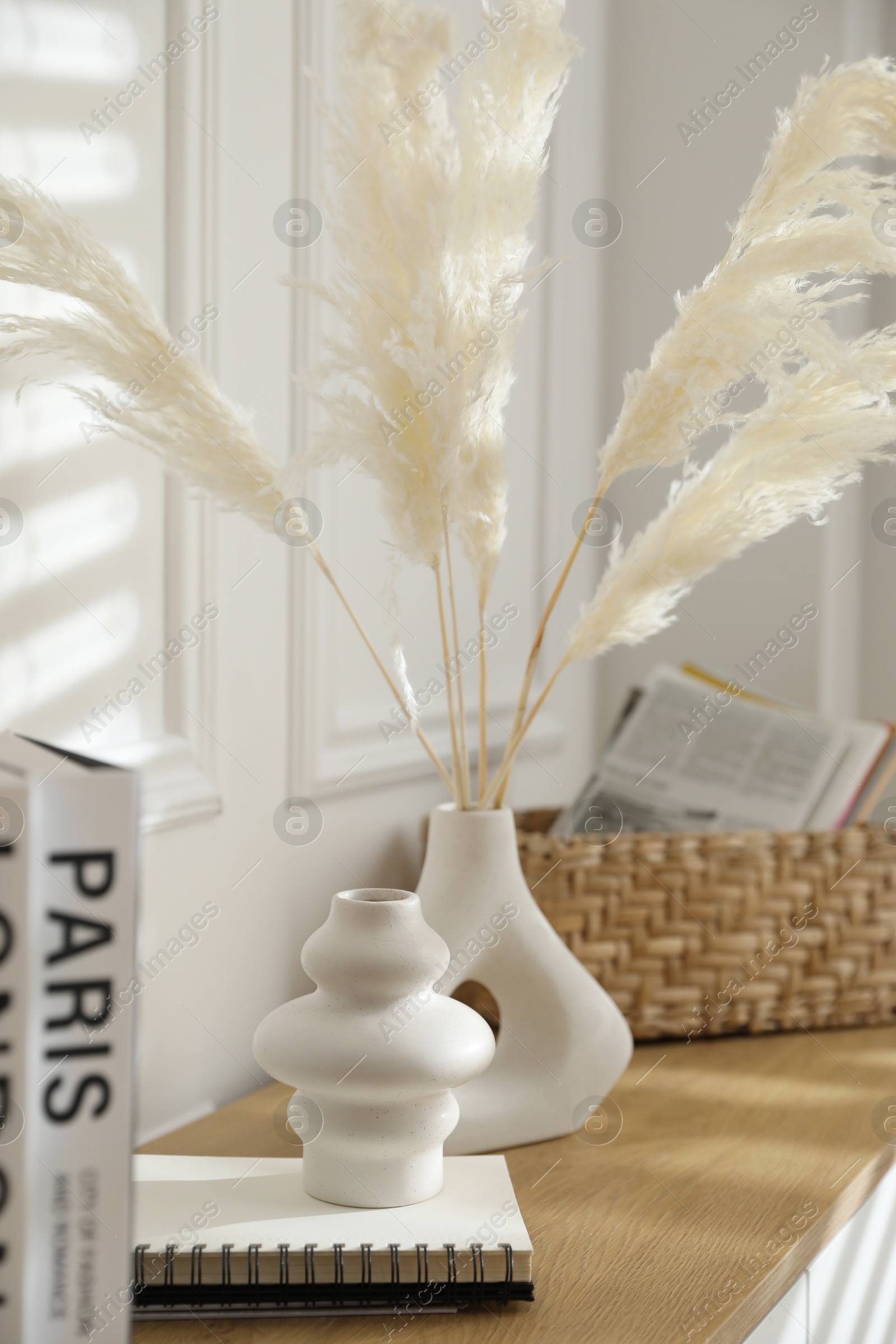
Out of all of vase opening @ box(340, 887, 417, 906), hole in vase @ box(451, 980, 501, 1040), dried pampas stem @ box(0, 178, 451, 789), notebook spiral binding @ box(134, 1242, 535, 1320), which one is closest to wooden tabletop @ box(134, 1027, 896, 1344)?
notebook spiral binding @ box(134, 1242, 535, 1320)

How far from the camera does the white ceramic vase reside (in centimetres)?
96

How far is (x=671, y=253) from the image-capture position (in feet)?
5.68

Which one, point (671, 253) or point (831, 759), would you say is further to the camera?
point (671, 253)

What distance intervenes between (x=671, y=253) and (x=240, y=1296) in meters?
1.47

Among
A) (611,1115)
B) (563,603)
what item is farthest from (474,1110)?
(563,603)

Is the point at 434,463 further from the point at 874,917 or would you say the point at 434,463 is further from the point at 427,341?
the point at 874,917

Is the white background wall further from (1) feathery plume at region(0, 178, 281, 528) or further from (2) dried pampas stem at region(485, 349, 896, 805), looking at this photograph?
(2) dried pampas stem at region(485, 349, 896, 805)

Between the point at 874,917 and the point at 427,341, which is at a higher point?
the point at 427,341

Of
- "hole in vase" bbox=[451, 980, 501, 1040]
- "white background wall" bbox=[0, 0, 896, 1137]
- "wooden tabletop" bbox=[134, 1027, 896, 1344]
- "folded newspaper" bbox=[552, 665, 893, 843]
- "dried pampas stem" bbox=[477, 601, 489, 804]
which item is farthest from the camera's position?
"folded newspaper" bbox=[552, 665, 893, 843]

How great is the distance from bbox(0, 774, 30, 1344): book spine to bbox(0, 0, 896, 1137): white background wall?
0.37 metres

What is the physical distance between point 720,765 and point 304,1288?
86 cm

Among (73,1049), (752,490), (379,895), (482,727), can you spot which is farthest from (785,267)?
(73,1049)

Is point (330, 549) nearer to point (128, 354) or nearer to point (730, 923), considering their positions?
point (128, 354)

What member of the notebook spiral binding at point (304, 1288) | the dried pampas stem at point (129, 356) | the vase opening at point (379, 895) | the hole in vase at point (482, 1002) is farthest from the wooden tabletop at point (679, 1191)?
the dried pampas stem at point (129, 356)
